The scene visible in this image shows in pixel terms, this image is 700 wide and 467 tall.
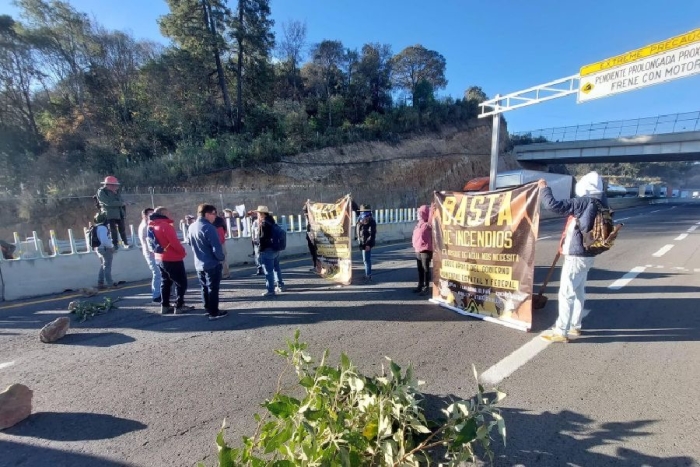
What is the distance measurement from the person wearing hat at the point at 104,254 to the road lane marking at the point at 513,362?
745cm

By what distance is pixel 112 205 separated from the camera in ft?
25.0

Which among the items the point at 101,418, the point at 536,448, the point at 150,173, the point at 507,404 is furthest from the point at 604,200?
the point at 150,173

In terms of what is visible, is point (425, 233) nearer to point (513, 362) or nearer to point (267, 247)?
point (513, 362)

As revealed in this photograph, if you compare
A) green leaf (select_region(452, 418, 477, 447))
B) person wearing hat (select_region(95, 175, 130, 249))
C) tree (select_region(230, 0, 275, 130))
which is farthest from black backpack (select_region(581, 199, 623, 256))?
tree (select_region(230, 0, 275, 130))

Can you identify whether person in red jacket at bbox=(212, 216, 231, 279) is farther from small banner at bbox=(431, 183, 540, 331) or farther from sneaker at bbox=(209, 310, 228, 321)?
small banner at bbox=(431, 183, 540, 331)

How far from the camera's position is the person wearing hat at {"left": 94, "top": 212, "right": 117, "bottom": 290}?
21.2ft

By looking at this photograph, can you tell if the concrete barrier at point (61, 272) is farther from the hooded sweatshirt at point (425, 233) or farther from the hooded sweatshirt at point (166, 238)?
the hooded sweatshirt at point (425, 233)

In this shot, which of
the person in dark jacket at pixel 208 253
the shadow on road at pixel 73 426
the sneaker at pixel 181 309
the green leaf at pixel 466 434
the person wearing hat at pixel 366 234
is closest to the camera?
the green leaf at pixel 466 434

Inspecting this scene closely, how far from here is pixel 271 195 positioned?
20.3m

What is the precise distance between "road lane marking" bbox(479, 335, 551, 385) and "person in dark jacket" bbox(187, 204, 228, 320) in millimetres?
3913

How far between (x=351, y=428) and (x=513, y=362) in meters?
2.36

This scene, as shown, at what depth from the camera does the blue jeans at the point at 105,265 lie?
660 centimetres

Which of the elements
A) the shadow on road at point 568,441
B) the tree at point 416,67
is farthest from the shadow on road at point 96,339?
the tree at point 416,67

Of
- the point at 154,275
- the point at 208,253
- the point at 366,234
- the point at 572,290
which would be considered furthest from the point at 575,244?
the point at 154,275
